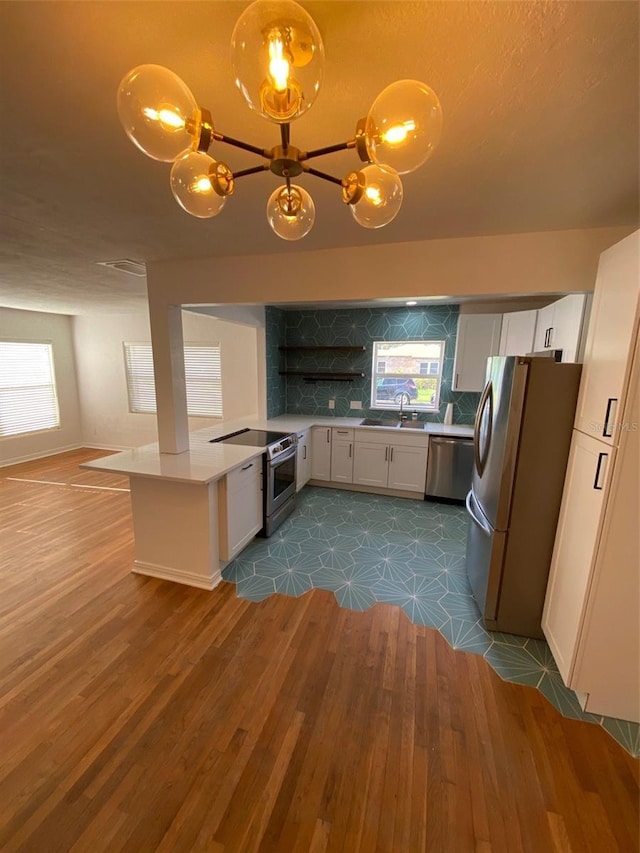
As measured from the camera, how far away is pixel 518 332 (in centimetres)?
339

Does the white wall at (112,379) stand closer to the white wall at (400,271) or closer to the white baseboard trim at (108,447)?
the white baseboard trim at (108,447)

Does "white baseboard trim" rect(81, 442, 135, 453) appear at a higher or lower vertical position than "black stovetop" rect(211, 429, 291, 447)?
lower

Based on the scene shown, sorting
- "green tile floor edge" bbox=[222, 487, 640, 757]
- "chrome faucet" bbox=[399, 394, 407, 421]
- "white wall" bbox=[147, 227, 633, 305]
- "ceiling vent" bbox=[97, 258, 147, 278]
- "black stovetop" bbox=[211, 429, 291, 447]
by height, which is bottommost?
"green tile floor edge" bbox=[222, 487, 640, 757]

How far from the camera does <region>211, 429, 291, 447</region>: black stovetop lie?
3.37 m

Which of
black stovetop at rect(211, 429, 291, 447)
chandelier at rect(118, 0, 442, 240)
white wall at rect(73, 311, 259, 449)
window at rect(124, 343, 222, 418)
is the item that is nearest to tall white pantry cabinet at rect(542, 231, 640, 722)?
chandelier at rect(118, 0, 442, 240)

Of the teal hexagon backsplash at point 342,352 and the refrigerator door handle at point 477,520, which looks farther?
the teal hexagon backsplash at point 342,352

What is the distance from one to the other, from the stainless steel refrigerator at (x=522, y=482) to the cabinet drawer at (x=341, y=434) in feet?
7.03

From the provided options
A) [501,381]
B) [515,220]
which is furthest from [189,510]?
[515,220]

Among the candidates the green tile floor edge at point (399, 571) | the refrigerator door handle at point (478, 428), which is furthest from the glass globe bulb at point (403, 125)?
the green tile floor edge at point (399, 571)

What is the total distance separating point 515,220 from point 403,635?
2.50m

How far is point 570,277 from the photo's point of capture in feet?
6.59

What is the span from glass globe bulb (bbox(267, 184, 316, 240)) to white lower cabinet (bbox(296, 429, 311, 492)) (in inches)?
116

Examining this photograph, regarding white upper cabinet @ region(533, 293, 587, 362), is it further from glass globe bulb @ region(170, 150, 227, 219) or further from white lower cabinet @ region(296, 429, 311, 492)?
white lower cabinet @ region(296, 429, 311, 492)

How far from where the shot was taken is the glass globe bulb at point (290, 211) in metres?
1.05
